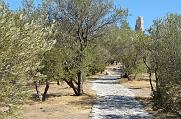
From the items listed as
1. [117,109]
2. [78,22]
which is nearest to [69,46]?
[78,22]

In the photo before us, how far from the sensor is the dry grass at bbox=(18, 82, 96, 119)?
28672 mm

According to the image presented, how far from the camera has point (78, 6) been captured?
39.0m

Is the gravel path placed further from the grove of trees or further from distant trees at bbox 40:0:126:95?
distant trees at bbox 40:0:126:95

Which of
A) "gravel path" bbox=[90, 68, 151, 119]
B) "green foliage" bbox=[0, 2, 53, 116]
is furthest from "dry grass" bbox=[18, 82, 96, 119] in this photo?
"green foliage" bbox=[0, 2, 53, 116]

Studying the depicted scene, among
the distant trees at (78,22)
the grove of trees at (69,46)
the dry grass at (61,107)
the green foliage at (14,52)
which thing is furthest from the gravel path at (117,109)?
the green foliage at (14,52)

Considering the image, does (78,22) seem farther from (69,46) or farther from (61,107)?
(61,107)

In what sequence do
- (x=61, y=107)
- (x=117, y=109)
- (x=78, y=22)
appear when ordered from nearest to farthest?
(x=117, y=109) < (x=61, y=107) < (x=78, y=22)

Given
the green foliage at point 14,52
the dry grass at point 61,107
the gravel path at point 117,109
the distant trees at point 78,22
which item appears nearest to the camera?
the green foliage at point 14,52

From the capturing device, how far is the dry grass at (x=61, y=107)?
28.7 m

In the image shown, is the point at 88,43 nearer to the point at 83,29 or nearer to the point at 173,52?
the point at 83,29

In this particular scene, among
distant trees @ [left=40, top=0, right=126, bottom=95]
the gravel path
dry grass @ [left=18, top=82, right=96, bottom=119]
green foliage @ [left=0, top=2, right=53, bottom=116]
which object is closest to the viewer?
green foliage @ [left=0, top=2, right=53, bottom=116]

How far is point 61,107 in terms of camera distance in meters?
33.6

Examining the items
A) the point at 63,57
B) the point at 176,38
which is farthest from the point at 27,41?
the point at 63,57

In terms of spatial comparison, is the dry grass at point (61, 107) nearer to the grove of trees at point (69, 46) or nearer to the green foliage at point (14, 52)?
the grove of trees at point (69, 46)
